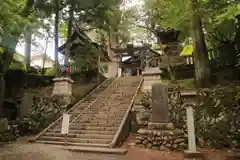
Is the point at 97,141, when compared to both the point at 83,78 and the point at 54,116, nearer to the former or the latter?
the point at 54,116

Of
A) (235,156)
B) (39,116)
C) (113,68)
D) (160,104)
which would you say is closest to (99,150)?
(160,104)

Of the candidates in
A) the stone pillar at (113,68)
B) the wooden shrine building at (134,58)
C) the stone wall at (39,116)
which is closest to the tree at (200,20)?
the wooden shrine building at (134,58)

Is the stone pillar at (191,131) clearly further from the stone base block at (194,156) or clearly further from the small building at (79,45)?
the small building at (79,45)

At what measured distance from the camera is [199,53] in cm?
1020

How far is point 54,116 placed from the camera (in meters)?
10.9

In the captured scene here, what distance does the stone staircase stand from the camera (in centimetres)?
786

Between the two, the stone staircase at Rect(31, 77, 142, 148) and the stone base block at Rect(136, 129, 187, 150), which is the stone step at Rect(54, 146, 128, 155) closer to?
the stone staircase at Rect(31, 77, 142, 148)

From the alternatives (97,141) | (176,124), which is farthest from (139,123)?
(97,141)

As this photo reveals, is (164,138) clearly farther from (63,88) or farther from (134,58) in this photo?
(134,58)

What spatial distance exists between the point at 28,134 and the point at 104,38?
53.2ft

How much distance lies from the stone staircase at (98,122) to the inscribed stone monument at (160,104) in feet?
5.18

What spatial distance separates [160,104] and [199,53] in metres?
4.15

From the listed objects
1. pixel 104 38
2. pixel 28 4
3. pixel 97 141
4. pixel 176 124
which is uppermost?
pixel 104 38

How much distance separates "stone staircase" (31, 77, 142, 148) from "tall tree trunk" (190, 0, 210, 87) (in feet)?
12.6
